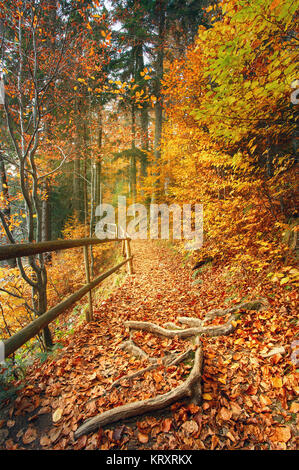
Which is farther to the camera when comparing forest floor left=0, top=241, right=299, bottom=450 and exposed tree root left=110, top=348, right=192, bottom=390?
exposed tree root left=110, top=348, right=192, bottom=390

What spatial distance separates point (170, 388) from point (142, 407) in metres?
0.37

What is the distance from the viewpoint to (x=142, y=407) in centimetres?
167

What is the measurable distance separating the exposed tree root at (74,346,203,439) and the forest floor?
5 centimetres

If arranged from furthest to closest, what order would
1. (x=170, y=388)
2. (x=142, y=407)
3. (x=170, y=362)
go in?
(x=170, y=362), (x=170, y=388), (x=142, y=407)

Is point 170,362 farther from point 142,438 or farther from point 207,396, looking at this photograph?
point 142,438

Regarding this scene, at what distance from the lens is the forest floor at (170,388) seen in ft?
5.08

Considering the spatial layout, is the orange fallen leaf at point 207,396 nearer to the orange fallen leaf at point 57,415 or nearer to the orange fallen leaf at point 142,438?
the orange fallen leaf at point 142,438

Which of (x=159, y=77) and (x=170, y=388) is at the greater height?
(x=159, y=77)

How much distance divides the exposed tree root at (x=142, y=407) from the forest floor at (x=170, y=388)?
0.05 meters

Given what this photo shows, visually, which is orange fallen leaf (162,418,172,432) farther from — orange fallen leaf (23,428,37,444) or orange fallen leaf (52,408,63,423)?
orange fallen leaf (23,428,37,444)

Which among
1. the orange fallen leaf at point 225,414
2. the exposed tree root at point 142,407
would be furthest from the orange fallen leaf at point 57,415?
the orange fallen leaf at point 225,414

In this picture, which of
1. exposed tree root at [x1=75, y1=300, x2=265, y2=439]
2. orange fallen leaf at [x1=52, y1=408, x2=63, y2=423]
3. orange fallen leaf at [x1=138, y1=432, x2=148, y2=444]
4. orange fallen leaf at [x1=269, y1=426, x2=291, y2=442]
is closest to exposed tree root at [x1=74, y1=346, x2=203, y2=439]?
exposed tree root at [x1=75, y1=300, x2=265, y2=439]

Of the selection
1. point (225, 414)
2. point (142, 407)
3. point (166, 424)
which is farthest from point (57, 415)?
point (225, 414)

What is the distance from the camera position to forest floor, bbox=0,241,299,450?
1547 millimetres
